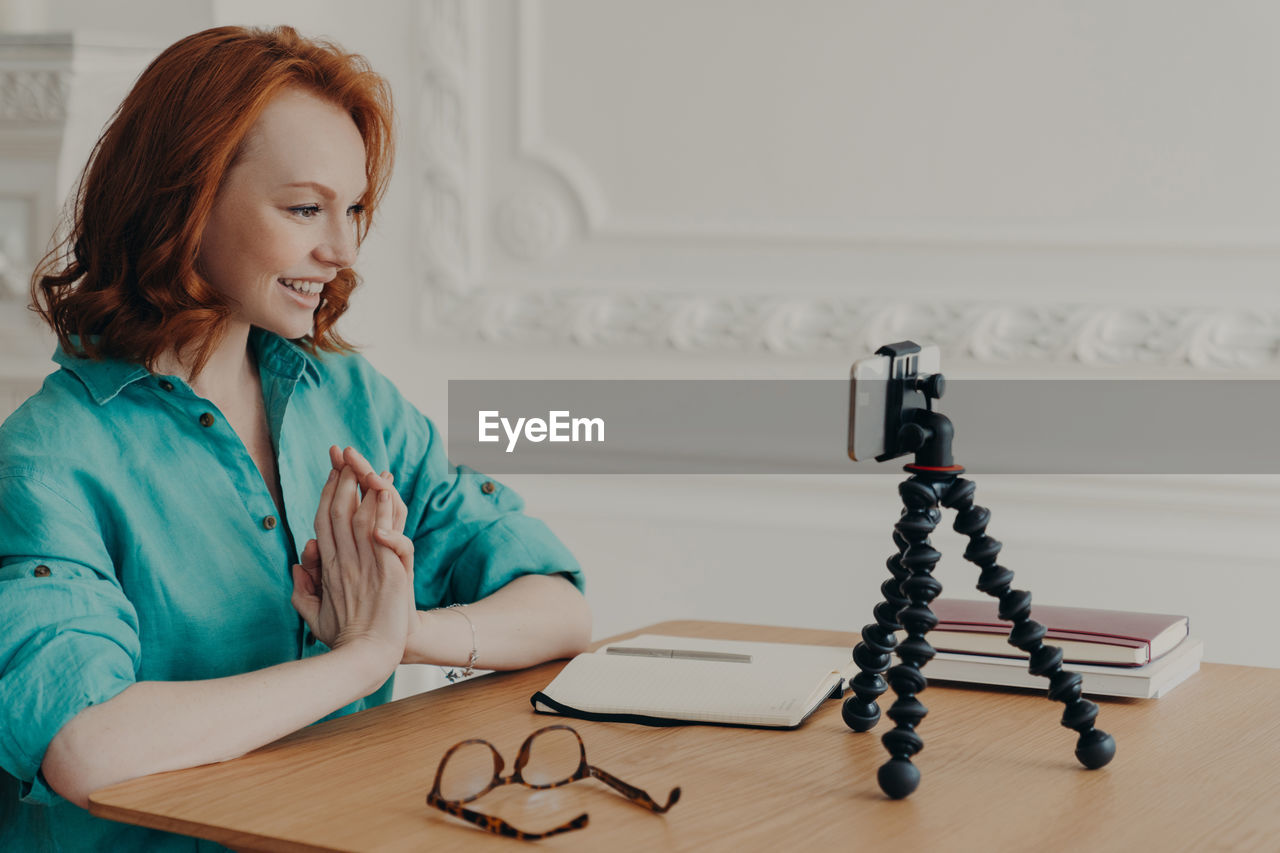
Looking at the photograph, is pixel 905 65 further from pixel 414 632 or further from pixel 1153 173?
pixel 414 632

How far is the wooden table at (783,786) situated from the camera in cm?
104

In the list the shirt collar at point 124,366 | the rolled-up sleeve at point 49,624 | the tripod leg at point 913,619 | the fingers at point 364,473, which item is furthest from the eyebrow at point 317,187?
the tripod leg at point 913,619

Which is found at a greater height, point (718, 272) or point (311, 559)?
point (718, 272)

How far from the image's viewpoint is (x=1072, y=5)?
275 centimetres

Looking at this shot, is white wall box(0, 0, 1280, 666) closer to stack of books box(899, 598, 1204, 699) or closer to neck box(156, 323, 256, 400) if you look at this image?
stack of books box(899, 598, 1204, 699)

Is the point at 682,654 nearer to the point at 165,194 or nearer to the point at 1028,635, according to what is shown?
the point at 1028,635

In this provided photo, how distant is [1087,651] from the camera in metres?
1.48

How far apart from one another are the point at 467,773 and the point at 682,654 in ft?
1.38

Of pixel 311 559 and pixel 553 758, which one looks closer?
pixel 553 758

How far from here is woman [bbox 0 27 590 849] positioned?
1.30 meters

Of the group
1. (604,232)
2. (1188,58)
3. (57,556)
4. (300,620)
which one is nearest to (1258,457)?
(1188,58)

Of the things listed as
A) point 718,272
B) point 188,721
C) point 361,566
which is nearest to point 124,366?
point 361,566
